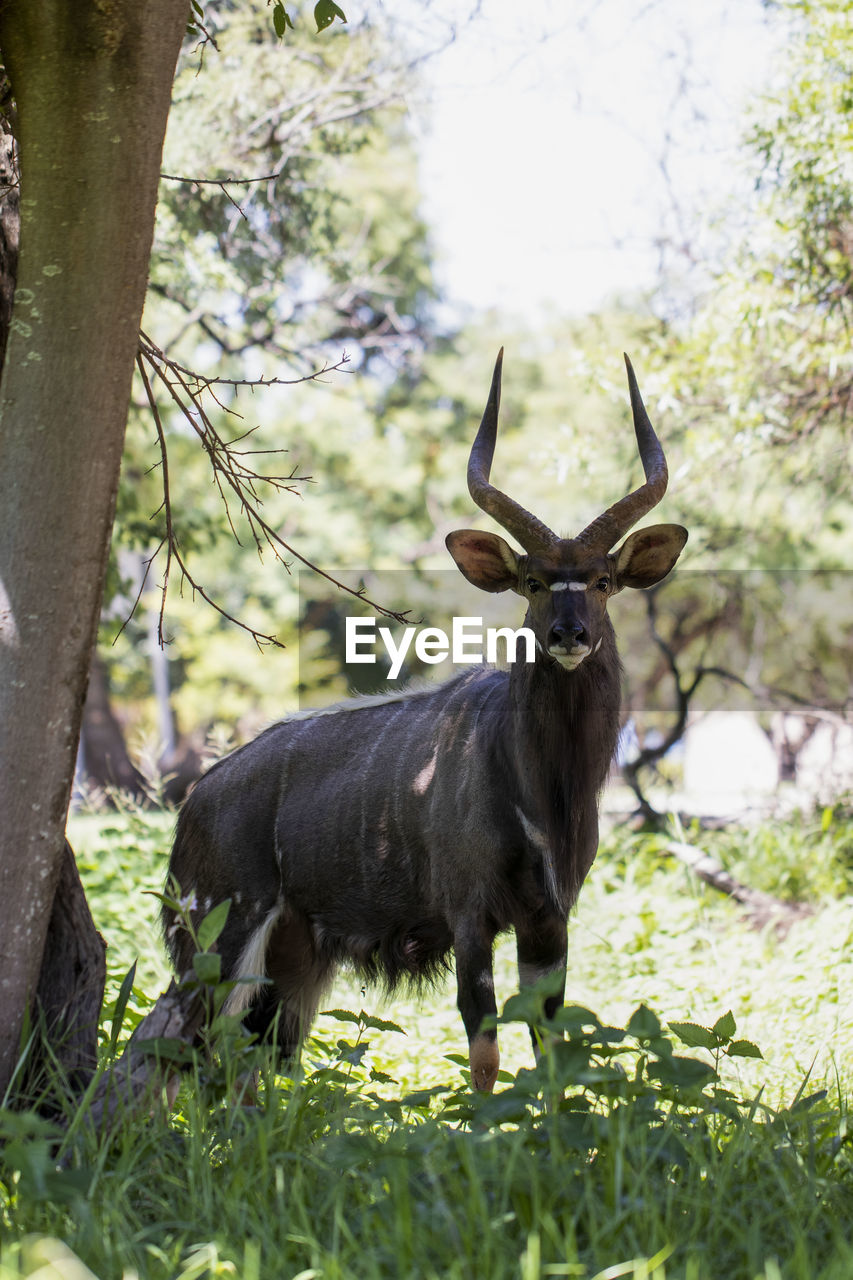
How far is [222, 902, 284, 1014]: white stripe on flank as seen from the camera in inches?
182

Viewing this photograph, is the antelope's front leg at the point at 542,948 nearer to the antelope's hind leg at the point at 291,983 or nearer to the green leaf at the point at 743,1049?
the antelope's hind leg at the point at 291,983

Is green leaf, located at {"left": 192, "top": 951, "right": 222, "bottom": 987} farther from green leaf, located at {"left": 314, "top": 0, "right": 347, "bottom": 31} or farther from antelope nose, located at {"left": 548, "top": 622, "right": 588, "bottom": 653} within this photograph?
green leaf, located at {"left": 314, "top": 0, "right": 347, "bottom": 31}

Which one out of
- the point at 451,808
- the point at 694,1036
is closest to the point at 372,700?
the point at 451,808

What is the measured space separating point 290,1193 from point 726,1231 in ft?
2.93

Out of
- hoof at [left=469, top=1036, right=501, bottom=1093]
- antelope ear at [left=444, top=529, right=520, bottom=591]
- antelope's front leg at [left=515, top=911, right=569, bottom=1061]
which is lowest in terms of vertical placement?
hoof at [left=469, top=1036, right=501, bottom=1093]

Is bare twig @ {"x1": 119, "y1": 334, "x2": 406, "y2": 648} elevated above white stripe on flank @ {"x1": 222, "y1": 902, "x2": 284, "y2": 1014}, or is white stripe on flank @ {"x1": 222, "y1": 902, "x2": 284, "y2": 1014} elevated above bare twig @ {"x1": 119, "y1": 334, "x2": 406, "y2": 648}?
bare twig @ {"x1": 119, "y1": 334, "x2": 406, "y2": 648}

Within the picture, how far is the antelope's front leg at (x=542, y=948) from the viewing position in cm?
436

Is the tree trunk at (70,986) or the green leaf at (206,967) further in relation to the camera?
the tree trunk at (70,986)

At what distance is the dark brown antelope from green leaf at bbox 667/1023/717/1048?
3.59 feet

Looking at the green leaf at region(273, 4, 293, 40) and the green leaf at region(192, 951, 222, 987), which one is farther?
the green leaf at region(273, 4, 293, 40)

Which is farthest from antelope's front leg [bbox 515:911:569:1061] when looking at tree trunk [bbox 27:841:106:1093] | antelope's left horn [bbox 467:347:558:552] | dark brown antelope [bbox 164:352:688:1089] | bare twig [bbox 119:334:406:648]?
tree trunk [bbox 27:841:106:1093]

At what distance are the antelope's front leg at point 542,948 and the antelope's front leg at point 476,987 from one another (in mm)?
131

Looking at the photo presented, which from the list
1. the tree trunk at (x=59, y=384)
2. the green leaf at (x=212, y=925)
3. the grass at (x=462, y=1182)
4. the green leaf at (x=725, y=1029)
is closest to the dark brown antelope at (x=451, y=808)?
the grass at (x=462, y=1182)

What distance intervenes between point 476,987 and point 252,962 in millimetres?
971
